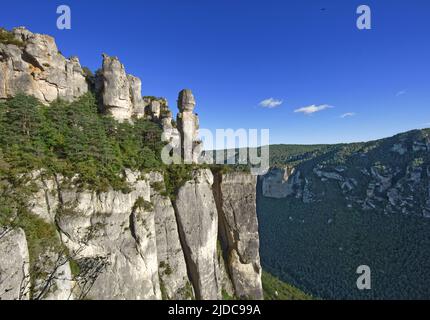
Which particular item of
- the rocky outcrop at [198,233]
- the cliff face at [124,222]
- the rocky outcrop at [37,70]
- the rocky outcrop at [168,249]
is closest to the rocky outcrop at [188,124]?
the cliff face at [124,222]

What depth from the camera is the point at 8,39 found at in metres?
27.8

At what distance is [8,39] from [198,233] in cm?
2985

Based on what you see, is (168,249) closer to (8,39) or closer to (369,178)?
(8,39)

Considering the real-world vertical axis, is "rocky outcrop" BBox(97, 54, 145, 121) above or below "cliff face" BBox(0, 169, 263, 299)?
above

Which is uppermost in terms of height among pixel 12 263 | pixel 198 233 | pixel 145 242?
pixel 12 263

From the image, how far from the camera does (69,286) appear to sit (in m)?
17.5

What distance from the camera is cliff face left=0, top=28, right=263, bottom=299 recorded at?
17469 millimetres

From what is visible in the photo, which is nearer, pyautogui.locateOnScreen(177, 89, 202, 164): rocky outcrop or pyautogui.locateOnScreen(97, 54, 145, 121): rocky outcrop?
pyautogui.locateOnScreen(97, 54, 145, 121): rocky outcrop

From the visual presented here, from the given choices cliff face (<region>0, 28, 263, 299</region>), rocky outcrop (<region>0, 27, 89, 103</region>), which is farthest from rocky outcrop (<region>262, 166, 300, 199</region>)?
rocky outcrop (<region>0, 27, 89, 103</region>)

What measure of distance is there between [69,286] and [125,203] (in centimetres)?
758

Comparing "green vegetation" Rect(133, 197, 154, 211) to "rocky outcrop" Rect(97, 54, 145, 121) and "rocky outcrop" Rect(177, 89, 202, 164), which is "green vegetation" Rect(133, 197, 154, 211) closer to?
"rocky outcrop" Rect(177, 89, 202, 164)

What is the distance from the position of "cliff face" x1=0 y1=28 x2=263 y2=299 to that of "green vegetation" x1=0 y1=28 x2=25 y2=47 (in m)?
0.28

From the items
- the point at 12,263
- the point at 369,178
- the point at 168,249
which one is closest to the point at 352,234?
the point at 369,178

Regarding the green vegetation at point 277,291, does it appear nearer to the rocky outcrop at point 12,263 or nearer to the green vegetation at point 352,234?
the green vegetation at point 352,234
